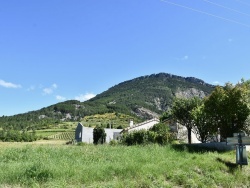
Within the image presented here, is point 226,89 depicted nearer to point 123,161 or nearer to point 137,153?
point 137,153

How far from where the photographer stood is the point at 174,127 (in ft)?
192

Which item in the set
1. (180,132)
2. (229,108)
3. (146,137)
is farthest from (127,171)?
(180,132)

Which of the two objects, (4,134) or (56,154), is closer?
(56,154)

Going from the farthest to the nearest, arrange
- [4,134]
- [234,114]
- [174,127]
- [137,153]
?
[4,134] → [174,127] → [234,114] → [137,153]

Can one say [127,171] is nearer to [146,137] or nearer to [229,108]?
[229,108]

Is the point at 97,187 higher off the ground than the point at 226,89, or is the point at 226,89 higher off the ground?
the point at 226,89

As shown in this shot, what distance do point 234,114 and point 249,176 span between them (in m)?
10.5

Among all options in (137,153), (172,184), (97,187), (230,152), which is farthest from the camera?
(230,152)

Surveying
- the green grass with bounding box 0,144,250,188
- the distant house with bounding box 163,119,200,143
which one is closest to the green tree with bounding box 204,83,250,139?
the green grass with bounding box 0,144,250,188

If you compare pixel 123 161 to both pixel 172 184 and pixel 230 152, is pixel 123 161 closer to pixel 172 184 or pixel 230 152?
pixel 172 184

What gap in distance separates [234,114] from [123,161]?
45.5 ft

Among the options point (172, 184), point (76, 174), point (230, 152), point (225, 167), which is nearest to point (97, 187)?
point (76, 174)

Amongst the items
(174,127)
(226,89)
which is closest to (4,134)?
(174,127)

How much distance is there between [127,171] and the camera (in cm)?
1202
